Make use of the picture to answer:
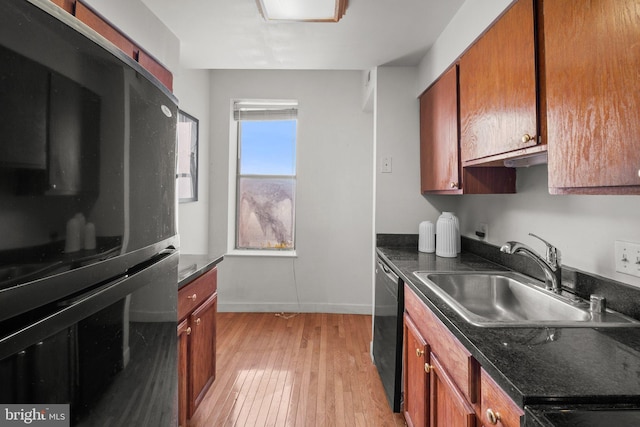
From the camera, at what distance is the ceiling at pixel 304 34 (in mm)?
1706

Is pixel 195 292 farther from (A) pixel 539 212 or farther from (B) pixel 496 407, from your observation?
(A) pixel 539 212

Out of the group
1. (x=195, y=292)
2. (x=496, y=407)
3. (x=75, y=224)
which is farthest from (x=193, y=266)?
(x=496, y=407)

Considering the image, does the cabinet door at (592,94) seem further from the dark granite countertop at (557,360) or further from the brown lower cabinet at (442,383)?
the brown lower cabinet at (442,383)

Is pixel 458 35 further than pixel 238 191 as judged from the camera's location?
No

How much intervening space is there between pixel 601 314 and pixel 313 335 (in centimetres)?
223

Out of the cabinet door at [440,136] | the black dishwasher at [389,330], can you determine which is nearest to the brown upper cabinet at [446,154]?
the cabinet door at [440,136]

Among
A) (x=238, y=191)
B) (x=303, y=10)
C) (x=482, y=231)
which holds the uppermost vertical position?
(x=303, y=10)

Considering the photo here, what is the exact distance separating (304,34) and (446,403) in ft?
6.87

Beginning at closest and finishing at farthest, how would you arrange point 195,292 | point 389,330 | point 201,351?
point 195,292 < point 201,351 < point 389,330

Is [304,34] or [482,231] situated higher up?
[304,34]

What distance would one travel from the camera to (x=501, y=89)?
4.26 feet

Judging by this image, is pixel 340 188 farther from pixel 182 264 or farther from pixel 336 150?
pixel 182 264

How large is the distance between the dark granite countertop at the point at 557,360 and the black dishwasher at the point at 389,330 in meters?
0.65

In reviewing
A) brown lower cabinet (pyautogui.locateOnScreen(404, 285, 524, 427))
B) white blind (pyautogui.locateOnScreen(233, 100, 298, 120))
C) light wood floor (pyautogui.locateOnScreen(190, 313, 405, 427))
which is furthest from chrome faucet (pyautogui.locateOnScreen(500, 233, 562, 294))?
white blind (pyautogui.locateOnScreen(233, 100, 298, 120))
